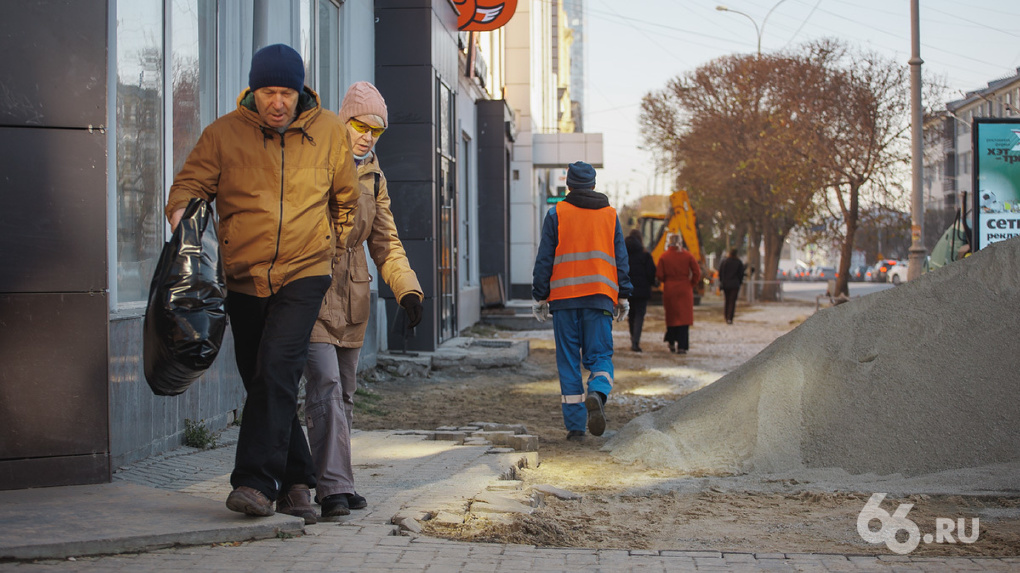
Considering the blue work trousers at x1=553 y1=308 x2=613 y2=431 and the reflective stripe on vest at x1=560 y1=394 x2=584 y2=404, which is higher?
the blue work trousers at x1=553 y1=308 x2=613 y2=431

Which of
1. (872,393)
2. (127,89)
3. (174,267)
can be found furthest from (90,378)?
(872,393)

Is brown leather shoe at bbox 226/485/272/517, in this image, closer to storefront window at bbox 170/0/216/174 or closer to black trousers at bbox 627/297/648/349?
storefront window at bbox 170/0/216/174

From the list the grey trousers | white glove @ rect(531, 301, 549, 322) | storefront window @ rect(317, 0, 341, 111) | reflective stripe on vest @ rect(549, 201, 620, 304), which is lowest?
the grey trousers

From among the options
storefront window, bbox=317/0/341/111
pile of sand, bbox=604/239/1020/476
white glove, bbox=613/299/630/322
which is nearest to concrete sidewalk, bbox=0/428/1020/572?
pile of sand, bbox=604/239/1020/476

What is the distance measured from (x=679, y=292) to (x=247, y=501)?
12489 millimetres

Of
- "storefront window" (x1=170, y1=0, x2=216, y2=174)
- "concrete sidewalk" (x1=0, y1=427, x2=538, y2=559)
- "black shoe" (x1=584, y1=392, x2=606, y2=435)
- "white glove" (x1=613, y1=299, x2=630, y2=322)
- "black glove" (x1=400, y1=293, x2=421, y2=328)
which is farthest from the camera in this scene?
"white glove" (x1=613, y1=299, x2=630, y2=322)

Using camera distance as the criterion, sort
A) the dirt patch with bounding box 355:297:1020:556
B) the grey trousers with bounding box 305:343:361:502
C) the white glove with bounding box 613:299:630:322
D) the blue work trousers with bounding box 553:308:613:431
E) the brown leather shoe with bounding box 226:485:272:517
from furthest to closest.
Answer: the white glove with bounding box 613:299:630:322, the blue work trousers with bounding box 553:308:613:431, the grey trousers with bounding box 305:343:361:502, the dirt patch with bounding box 355:297:1020:556, the brown leather shoe with bounding box 226:485:272:517

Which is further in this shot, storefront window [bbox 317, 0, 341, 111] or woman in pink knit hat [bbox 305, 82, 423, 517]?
storefront window [bbox 317, 0, 341, 111]

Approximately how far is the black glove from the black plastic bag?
2.97ft

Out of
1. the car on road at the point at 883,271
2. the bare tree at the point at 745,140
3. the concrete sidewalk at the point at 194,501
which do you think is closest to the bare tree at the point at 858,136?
the bare tree at the point at 745,140

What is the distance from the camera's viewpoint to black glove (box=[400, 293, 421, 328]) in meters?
4.59

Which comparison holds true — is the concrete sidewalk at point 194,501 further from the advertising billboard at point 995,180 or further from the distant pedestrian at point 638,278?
the distant pedestrian at point 638,278

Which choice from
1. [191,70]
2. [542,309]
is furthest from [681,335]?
[191,70]

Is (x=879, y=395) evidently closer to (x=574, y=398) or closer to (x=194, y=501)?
(x=574, y=398)
